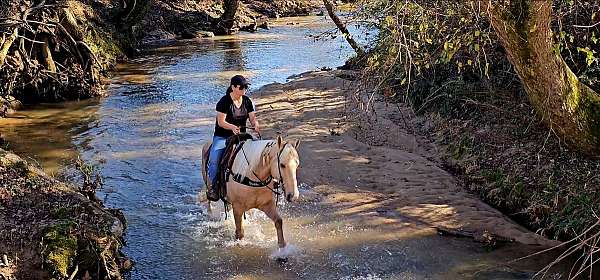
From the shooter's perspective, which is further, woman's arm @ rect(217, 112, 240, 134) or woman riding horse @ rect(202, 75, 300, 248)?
woman's arm @ rect(217, 112, 240, 134)

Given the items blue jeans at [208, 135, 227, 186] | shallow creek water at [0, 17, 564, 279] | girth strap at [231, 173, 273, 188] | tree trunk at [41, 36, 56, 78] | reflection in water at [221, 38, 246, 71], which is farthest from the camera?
reflection in water at [221, 38, 246, 71]

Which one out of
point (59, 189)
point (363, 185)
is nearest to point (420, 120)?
point (363, 185)

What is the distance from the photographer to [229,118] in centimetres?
805

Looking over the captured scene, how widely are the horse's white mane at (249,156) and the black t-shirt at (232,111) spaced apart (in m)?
0.55

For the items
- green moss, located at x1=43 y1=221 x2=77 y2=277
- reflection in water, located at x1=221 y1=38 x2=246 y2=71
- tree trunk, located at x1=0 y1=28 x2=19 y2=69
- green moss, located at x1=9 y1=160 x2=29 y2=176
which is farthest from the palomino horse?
reflection in water, located at x1=221 y1=38 x2=246 y2=71

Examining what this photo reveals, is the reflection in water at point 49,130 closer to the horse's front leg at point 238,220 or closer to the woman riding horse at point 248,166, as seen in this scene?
the woman riding horse at point 248,166

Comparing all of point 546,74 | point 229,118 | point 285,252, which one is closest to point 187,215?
point 229,118

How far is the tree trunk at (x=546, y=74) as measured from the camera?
6559mm

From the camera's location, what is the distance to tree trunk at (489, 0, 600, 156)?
6559 mm

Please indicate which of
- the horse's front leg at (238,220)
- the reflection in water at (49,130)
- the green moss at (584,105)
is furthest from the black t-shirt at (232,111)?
the reflection in water at (49,130)

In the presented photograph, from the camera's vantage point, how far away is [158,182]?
424 inches

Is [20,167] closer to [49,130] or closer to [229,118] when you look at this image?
[229,118]

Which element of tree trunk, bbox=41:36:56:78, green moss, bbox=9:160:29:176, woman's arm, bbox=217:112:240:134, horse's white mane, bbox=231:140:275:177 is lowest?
green moss, bbox=9:160:29:176

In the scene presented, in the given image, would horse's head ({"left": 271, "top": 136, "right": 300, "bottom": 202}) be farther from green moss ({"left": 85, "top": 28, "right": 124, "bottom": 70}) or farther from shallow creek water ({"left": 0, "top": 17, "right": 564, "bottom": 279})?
green moss ({"left": 85, "top": 28, "right": 124, "bottom": 70})
